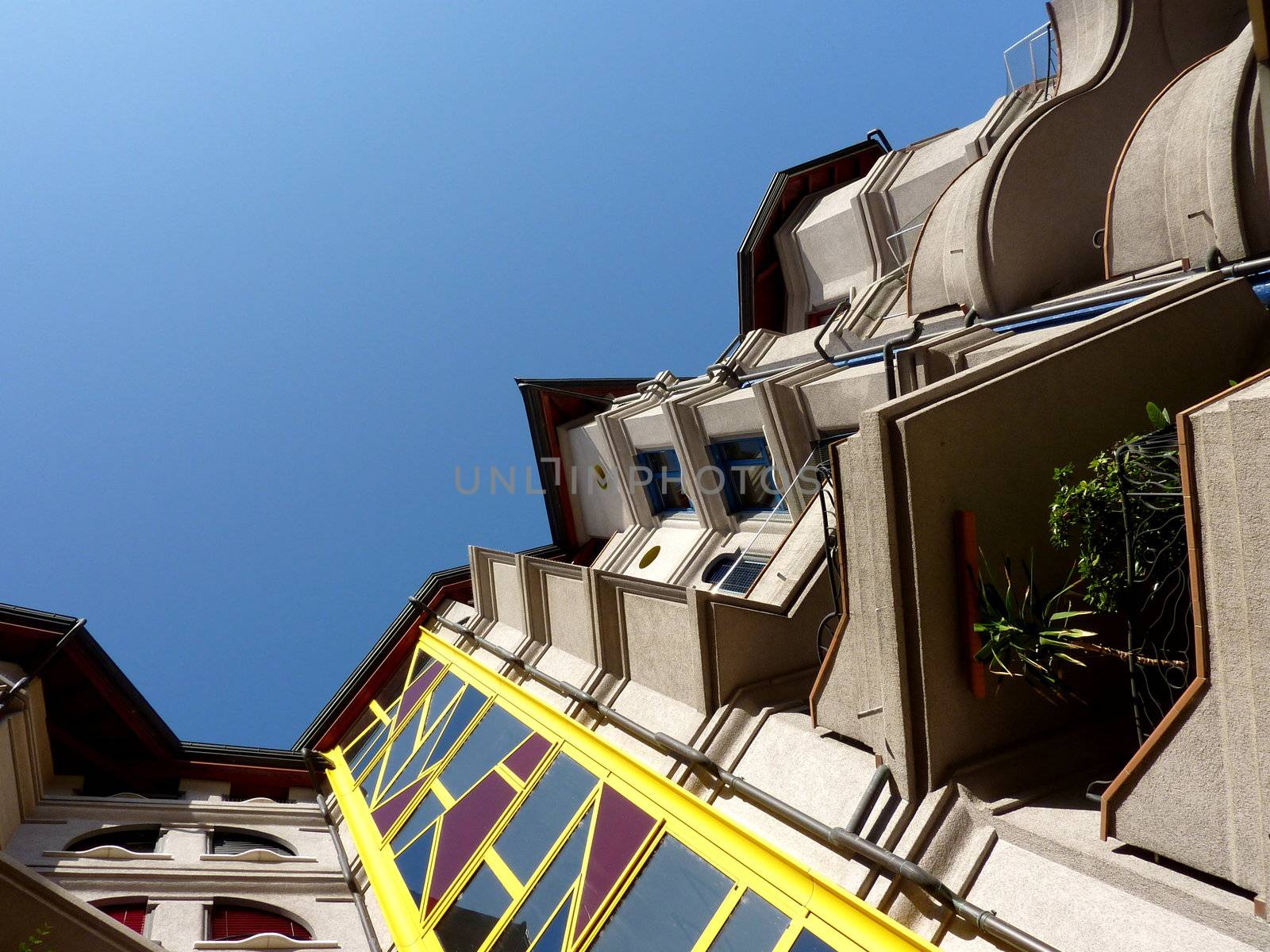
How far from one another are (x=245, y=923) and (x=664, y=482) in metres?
11.4

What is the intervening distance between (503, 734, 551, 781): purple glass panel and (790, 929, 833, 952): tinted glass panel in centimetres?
492

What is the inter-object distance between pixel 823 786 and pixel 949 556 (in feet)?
7.84

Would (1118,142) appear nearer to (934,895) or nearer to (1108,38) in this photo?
(1108,38)

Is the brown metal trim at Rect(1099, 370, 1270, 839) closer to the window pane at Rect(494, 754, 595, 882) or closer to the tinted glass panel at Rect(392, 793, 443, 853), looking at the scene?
the window pane at Rect(494, 754, 595, 882)

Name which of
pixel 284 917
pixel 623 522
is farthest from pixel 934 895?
pixel 623 522

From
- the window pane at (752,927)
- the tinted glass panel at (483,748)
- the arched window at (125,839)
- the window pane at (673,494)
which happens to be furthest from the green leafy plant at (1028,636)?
the arched window at (125,839)

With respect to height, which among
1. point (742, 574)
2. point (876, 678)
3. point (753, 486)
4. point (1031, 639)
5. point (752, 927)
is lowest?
point (752, 927)

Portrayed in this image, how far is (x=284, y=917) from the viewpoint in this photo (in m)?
13.4

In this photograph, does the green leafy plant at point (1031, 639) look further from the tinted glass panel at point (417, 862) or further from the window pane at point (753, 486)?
the window pane at point (753, 486)

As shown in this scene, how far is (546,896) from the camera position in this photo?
837 cm

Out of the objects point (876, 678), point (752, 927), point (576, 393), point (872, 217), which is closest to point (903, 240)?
point (872, 217)

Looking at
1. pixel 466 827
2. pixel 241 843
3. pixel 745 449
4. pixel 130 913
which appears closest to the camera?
pixel 466 827

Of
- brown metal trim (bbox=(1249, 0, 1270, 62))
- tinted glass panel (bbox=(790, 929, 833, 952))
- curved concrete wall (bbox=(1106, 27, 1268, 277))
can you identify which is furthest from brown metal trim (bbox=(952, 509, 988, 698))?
curved concrete wall (bbox=(1106, 27, 1268, 277))

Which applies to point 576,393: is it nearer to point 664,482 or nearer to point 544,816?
point 664,482
